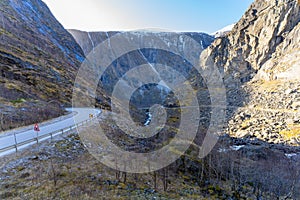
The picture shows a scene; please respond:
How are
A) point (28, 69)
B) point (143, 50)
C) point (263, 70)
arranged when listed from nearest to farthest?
point (28, 69) < point (263, 70) < point (143, 50)

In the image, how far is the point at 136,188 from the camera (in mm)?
9594

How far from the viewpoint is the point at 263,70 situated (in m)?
77.0

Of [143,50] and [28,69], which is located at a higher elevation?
[143,50]

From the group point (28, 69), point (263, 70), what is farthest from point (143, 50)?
point (28, 69)

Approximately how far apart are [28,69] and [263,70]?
83.4 metres

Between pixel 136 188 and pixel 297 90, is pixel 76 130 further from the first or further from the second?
pixel 297 90

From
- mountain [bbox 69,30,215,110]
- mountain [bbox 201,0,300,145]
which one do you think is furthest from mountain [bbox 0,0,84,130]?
mountain [bbox 201,0,300,145]

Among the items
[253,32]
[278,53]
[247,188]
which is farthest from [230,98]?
[247,188]

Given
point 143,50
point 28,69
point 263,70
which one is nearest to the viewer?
point 28,69

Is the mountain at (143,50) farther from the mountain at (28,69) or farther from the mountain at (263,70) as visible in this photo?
the mountain at (263,70)

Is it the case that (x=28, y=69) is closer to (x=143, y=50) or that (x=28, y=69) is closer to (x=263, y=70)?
(x=263, y=70)

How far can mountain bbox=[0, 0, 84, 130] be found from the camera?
19453mm

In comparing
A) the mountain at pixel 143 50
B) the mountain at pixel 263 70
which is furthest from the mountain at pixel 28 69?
the mountain at pixel 263 70

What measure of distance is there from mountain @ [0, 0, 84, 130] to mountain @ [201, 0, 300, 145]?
142 ft
